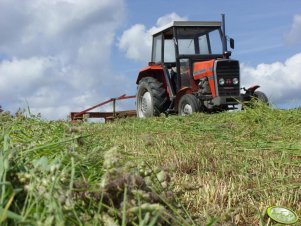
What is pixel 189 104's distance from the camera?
450 inches

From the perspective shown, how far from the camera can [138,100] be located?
13.7 metres

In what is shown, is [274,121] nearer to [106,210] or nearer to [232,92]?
[232,92]

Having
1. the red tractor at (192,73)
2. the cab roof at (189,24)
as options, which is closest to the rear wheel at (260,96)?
the red tractor at (192,73)

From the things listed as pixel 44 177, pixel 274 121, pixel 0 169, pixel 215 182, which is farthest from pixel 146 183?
pixel 274 121

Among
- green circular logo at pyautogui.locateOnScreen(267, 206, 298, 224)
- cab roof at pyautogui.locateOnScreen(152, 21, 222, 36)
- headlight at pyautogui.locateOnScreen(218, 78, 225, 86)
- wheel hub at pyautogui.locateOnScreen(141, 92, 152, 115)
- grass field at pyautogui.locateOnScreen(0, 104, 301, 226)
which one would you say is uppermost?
cab roof at pyautogui.locateOnScreen(152, 21, 222, 36)

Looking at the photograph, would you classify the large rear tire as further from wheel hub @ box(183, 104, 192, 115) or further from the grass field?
the grass field

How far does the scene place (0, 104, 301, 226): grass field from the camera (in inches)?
62.9

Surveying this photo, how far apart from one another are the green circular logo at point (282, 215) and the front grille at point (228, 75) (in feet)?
28.3

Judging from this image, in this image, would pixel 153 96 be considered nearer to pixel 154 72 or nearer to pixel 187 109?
pixel 154 72

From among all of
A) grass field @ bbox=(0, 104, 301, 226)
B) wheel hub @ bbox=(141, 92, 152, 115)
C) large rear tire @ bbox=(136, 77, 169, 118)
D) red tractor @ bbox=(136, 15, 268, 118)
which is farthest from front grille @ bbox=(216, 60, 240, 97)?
grass field @ bbox=(0, 104, 301, 226)

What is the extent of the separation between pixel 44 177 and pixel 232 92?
1037 centimetres

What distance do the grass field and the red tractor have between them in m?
4.24

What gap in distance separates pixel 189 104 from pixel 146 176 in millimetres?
9556

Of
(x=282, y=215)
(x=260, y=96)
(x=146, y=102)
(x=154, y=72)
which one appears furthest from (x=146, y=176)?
(x=146, y=102)
